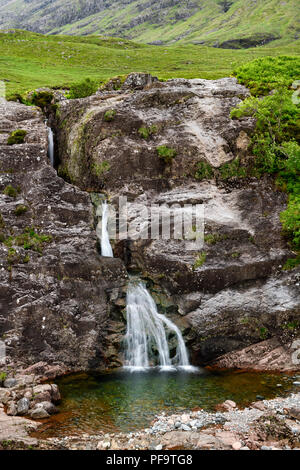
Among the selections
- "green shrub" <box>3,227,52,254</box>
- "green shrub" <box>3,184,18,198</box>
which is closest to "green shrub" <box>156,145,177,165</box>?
"green shrub" <box>3,227,52,254</box>

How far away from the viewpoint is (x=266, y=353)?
25047 mm

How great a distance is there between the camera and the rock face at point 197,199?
25891 millimetres

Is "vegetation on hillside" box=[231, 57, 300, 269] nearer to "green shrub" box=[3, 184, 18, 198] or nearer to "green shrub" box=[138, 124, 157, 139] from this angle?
"green shrub" box=[138, 124, 157, 139]

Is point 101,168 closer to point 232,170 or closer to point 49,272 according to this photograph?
point 49,272

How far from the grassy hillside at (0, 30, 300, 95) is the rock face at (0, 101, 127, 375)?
44.1 metres

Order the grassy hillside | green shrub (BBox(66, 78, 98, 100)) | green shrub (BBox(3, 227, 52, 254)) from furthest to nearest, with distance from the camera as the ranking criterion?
the grassy hillside < green shrub (BBox(66, 78, 98, 100)) < green shrub (BBox(3, 227, 52, 254))

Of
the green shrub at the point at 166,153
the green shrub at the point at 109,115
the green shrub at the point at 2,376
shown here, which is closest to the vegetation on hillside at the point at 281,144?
the green shrub at the point at 166,153

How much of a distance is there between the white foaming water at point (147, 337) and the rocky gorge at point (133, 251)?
59 cm

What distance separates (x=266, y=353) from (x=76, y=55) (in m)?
100

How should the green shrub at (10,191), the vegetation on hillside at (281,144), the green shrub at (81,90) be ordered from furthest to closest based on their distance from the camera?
1. the green shrub at (81,90)
2. the green shrub at (10,191)
3. the vegetation on hillside at (281,144)

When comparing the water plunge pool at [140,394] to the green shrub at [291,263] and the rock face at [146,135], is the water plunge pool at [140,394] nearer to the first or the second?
the green shrub at [291,263]

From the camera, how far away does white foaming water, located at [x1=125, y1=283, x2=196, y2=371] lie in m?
25.3
